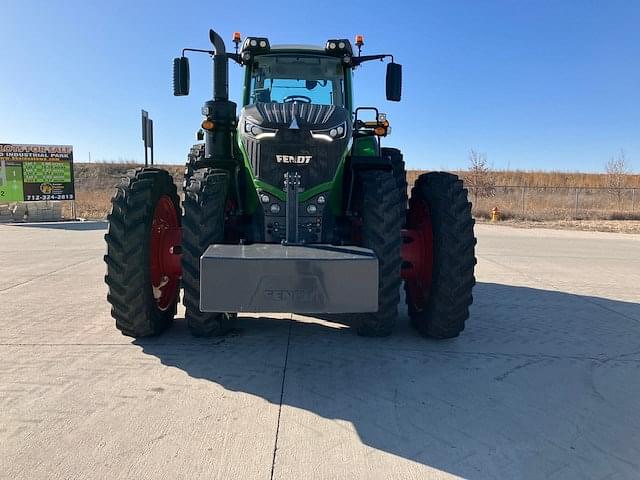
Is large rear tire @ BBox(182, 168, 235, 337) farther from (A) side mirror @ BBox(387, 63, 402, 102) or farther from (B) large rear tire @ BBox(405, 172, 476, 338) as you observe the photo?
(A) side mirror @ BBox(387, 63, 402, 102)

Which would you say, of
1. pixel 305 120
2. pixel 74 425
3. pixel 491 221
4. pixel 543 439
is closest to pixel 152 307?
pixel 74 425

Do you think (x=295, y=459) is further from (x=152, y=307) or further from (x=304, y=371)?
(x=152, y=307)

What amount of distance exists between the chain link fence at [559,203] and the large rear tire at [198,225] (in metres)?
21.6

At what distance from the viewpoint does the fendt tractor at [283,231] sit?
3.03m

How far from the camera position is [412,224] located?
16.1 ft

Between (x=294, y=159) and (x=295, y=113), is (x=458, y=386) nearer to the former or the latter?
(x=294, y=159)

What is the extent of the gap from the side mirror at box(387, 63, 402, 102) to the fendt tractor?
15.6 inches

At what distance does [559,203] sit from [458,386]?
102 ft

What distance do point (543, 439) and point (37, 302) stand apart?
5415mm

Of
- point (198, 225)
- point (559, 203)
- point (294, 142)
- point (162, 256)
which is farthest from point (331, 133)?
point (559, 203)

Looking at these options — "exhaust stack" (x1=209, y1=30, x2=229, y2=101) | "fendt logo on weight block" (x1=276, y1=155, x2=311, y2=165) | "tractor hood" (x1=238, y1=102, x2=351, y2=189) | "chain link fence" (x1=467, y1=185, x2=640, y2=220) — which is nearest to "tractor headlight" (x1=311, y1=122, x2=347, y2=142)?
"tractor hood" (x1=238, y1=102, x2=351, y2=189)

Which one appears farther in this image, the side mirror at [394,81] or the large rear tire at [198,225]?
the side mirror at [394,81]

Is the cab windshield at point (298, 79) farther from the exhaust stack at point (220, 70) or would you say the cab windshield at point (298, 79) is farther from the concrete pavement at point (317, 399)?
the concrete pavement at point (317, 399)

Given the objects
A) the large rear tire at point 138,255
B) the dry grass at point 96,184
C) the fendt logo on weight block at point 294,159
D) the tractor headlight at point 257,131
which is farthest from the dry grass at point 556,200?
the large rear tire at point 138,255
